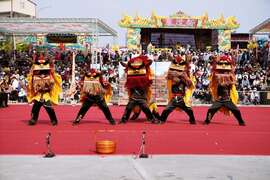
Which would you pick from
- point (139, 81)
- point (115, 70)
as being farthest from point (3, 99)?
point (115, 70)

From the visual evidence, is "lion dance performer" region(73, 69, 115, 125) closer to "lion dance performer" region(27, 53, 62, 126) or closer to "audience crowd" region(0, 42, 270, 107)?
"lion dance performer" region(27, 53, 62, 126)

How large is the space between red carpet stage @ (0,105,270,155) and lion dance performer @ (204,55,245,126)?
0.51 m

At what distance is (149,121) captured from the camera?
1448 cm

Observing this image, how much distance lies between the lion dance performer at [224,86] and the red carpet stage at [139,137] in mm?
506

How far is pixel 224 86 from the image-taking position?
45.2 ft

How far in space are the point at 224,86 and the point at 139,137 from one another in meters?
3.51

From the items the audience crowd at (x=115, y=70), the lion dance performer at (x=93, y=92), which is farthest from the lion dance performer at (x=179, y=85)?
the audience crowd at (x=115, y=70)

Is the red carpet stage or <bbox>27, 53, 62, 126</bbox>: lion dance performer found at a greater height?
<bbox>27, 53, 62, 126</bbox>: lion dance performer

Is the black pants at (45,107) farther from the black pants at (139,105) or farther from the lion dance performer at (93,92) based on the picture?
the black pants at (139,105)

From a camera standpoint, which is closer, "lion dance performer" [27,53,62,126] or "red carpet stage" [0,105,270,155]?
"red carpet stage" [0,105,270,155]

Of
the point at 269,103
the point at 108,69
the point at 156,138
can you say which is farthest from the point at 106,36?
the point at 156,138

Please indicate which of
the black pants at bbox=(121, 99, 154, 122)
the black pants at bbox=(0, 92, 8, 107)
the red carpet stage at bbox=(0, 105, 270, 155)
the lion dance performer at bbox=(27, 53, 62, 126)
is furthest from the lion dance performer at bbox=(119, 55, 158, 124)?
the black pants at bbox=(0, 92, 8, 107)

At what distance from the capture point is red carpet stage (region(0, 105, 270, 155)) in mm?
9602

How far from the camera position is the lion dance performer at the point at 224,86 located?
13.8 meters
